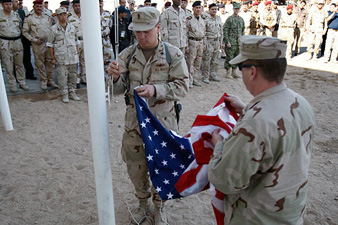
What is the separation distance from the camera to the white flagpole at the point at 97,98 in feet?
7.23

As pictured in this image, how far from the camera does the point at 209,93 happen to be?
29.0ft

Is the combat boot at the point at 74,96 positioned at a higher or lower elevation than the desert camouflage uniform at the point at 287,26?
lower

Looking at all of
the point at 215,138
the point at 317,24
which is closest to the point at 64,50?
the point at 215,138

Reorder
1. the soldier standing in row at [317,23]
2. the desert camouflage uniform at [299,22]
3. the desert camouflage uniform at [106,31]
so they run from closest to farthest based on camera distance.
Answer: the desert camouflage uniform at [106,31]
the soldier standing in row at [317,23]
the desert camouflage uniform at [299,22]

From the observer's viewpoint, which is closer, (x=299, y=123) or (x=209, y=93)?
(x=299, y=123)

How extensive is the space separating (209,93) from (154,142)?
6270 mm

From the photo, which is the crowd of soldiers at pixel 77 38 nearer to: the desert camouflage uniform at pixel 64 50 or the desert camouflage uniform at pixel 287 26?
the desert camouflage uniform at pixel 64 50

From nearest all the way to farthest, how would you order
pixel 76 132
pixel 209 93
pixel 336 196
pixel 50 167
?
1. pixel 336 196
2. pixel 50 167
3. pixel 76 132
4. pixel 209 93

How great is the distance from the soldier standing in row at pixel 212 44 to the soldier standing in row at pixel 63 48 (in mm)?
4079

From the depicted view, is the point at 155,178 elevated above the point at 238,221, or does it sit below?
Answer: below

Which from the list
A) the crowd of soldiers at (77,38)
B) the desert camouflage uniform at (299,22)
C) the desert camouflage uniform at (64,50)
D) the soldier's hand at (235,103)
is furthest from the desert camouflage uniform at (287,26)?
the soldier's hand at (235,103)

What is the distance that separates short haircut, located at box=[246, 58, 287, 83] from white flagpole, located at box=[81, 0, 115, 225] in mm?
1178

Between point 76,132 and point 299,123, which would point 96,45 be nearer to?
point 299,123

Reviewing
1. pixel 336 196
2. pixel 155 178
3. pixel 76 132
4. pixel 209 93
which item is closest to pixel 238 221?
pixel 155 178
